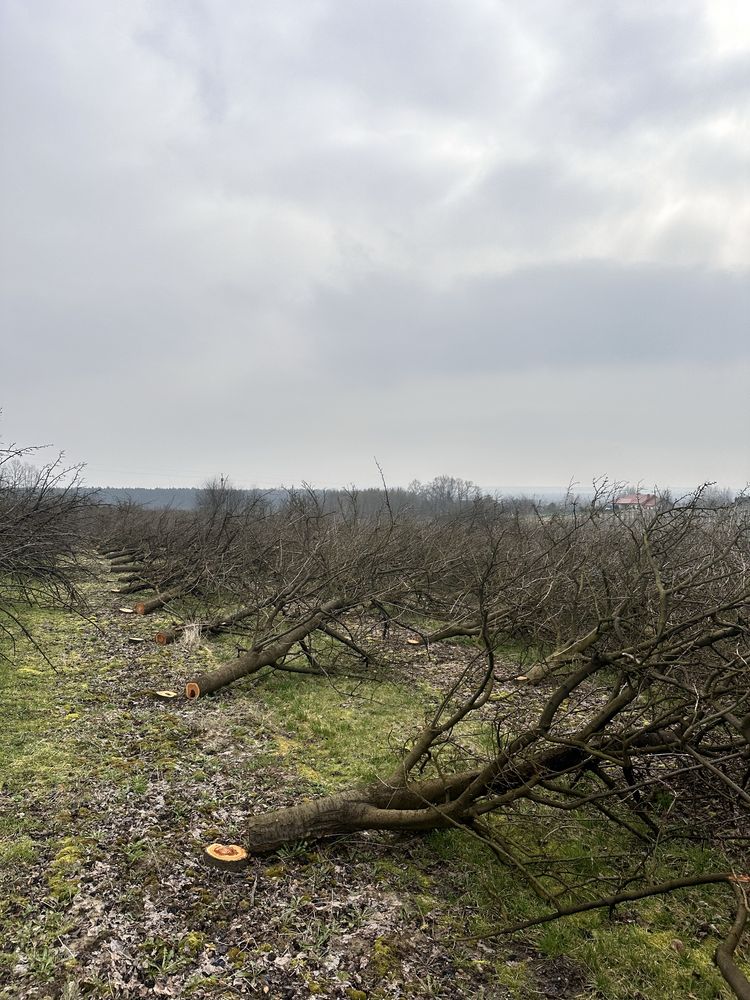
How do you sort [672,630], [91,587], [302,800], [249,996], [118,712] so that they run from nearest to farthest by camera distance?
[249,996] < [672,630] < [302,800] < [118,712] < [91,587]

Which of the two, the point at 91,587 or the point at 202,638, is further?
the point at 91,587

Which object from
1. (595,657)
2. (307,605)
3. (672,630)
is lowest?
(307,605)

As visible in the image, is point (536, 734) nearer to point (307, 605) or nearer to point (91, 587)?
point (307, 605)

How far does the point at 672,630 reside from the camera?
3.67 m

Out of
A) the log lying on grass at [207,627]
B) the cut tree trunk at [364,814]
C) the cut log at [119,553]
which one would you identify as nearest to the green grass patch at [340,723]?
the cut tree trunk at [364,814]

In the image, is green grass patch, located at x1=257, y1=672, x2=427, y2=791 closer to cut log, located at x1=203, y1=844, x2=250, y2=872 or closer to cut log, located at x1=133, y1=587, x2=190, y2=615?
cut log, located at x1=203, y1=844, x2=250, y2=872

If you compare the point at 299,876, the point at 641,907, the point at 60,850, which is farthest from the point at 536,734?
the point at 60,850

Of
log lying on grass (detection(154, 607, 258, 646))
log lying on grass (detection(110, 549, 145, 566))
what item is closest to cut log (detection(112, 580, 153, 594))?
log lying on grass (detection(154, 607, 258, 646))

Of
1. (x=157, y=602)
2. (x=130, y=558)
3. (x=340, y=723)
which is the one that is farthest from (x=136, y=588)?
(x=340, y=723)

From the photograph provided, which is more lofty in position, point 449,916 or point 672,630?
point 672,630

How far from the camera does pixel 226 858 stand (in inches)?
157

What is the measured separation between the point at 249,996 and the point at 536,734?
2346 mm

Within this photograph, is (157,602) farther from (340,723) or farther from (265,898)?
(265,898)

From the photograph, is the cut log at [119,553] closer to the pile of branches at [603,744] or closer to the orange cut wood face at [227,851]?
the pile of branches at [603,744]
